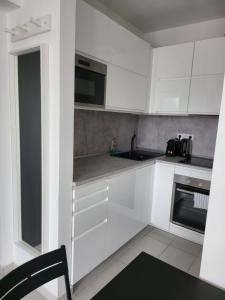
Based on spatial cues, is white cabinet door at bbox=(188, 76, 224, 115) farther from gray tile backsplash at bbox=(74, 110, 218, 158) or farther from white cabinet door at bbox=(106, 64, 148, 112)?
white cabinet door at bbox=(106, 64, 148, 112)

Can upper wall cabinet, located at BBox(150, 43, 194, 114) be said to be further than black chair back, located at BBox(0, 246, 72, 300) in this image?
Yes

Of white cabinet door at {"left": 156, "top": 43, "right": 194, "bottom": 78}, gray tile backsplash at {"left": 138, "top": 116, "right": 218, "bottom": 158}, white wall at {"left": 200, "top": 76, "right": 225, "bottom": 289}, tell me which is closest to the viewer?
white wall at {"left": 200, "top": 76, "right": 225, "bottom": 289}

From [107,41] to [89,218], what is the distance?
1.50 metres

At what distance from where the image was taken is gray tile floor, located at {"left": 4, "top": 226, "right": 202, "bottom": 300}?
5.87 feet

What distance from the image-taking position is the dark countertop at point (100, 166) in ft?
5.46

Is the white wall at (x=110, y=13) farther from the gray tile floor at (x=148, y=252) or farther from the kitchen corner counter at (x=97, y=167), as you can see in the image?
the gray tile floor at (x=148, y=252)

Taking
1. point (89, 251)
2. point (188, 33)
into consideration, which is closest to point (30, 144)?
point (89, 251)

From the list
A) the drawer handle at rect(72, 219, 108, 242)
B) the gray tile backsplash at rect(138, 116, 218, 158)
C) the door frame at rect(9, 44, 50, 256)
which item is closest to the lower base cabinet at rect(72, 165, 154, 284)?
the drawer handle at rect(72, 219, 108, 242)

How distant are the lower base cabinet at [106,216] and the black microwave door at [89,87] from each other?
2.24 feet

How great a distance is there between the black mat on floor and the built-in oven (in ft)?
5.06

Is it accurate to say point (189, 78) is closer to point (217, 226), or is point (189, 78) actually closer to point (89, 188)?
point (89, 188)

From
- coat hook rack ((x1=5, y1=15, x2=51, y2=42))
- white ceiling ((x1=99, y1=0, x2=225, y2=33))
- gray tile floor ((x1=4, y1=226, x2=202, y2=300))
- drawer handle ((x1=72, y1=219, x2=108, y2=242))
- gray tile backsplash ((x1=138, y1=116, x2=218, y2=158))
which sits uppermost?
white ceiling ((x1=99, y1=0, x2=225, y2=33))

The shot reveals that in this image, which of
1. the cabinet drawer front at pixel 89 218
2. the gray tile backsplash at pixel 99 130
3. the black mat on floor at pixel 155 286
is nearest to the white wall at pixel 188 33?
the gray tile backsplash at pixel 99 130

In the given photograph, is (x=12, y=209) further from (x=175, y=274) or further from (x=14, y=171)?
(x=175, y=274)
